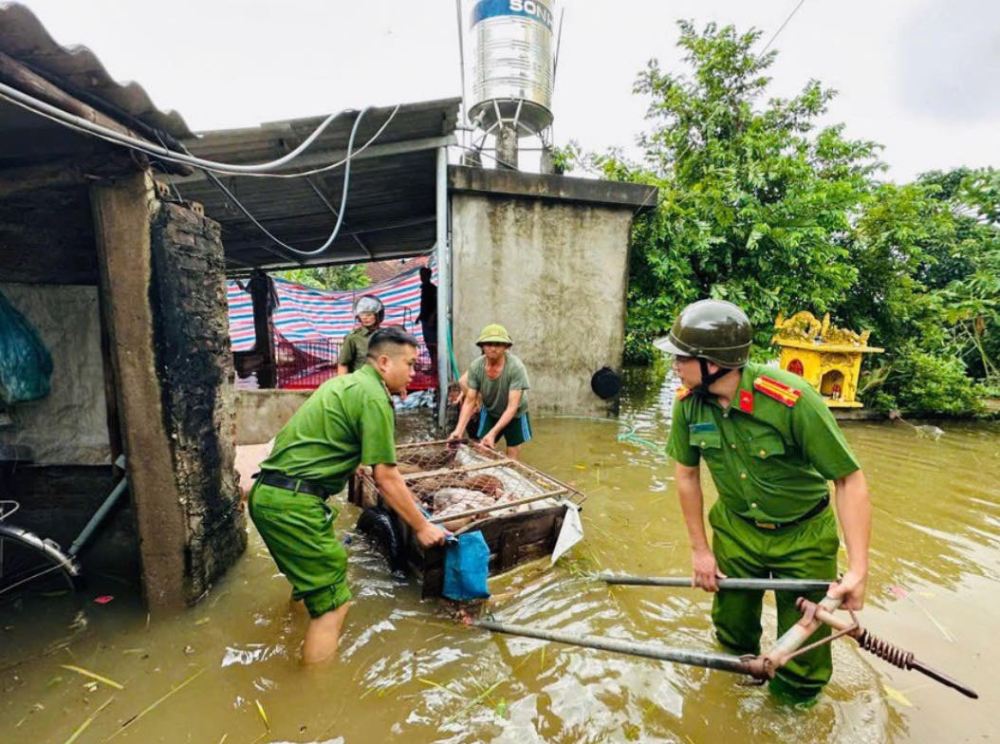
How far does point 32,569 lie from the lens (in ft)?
11.5

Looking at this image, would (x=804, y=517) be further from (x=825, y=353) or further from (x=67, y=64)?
(x=825, y=353)

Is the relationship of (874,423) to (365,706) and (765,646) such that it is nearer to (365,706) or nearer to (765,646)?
(765,646)

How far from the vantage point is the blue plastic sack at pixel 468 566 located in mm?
3033

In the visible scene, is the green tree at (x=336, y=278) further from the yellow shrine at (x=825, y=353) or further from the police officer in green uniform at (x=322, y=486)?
the police officer in green uniform at (x=322, y=486)

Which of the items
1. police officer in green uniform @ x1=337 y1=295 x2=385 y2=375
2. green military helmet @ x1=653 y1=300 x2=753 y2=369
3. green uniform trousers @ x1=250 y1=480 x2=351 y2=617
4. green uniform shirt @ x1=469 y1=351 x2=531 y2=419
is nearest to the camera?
green military helmet @ x1=653 y1=300 x2=753 y2=369

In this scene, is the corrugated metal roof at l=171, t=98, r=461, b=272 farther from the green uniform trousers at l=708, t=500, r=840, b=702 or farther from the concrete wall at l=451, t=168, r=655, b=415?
the green uniform trousers at l=708, t=500, r=840, b=702

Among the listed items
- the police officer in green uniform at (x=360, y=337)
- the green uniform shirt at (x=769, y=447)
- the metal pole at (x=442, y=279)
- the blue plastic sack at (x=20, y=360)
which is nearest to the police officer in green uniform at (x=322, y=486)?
the green uniform shirt at (x=769, y=447)

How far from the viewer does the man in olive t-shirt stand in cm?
489

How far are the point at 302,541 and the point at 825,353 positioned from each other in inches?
360

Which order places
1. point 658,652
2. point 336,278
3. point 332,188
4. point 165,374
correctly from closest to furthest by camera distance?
1. point 658,652
2. point 165,374
3. point 332,188
4. point 336,278

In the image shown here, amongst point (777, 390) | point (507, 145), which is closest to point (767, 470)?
point (777, 390)

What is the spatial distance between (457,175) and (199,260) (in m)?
4.62

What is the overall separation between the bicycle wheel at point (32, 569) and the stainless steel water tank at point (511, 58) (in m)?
7.91

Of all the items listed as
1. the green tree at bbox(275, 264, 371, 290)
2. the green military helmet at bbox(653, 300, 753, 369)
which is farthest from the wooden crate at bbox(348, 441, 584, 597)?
the green tree at bbox(275, 264, 371, 290)
